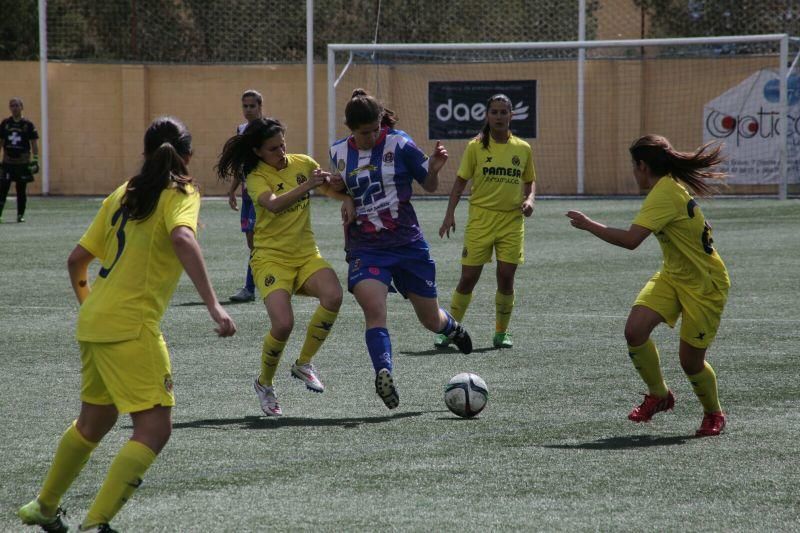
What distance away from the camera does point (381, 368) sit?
23.4ft

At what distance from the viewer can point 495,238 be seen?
1014 cm

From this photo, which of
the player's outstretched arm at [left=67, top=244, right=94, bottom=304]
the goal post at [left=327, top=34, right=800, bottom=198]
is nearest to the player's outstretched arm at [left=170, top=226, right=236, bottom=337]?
the player's outstretched arm at [left=67, top=244, right=94, bottom=304]

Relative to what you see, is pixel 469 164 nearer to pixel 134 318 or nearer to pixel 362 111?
pixel 362 111

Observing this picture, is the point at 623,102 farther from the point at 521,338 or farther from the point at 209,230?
the point at 521,338

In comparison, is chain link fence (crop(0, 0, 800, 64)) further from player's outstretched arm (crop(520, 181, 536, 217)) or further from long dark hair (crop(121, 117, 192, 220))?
long dark hair (crop(121, 117, 192, 220))

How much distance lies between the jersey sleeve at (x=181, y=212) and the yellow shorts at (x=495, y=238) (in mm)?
5524

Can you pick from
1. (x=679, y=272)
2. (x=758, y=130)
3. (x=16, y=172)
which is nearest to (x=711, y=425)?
(x=679, y=272)

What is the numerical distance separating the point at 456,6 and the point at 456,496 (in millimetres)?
27672

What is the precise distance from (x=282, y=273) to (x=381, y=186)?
2.69ft

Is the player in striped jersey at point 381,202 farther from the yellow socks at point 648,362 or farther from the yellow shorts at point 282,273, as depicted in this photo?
the yellow socks at point 648,362

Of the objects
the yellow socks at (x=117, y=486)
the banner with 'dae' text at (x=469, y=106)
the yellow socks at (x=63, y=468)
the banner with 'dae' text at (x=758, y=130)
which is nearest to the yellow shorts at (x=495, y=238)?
the yellow socks at (x=63, y=468)

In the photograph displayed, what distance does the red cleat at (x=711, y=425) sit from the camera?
657cm

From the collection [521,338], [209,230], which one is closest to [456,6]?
[209,230]

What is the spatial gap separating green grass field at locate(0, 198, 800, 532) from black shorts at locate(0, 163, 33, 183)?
10402mm
